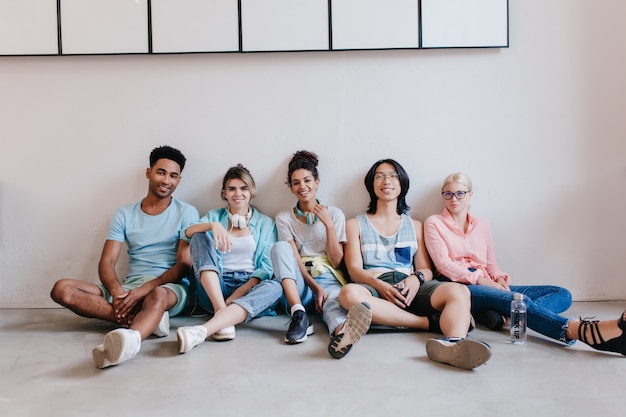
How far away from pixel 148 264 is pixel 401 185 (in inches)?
59.1

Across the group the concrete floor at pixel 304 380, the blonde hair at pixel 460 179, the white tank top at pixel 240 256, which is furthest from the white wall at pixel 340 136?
the concrete floor at pixel 304 380

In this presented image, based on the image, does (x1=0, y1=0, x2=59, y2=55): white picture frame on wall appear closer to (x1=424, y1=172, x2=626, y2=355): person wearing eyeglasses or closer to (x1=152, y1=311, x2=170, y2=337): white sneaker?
(x1=152, y1=311, x2=170, y2=337): white sneaker

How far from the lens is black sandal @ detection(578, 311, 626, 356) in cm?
231

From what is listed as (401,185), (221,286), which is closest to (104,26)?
(221,286)

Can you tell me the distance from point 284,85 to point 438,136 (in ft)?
3.21

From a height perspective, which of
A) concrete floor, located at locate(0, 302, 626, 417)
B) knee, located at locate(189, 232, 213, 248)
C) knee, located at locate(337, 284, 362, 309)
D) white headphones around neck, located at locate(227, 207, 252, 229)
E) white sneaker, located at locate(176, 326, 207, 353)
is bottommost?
concrete floor, located at locate(0, 302, 626, 417)

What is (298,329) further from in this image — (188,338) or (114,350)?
(114,350)

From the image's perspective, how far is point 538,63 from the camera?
346 centimetres

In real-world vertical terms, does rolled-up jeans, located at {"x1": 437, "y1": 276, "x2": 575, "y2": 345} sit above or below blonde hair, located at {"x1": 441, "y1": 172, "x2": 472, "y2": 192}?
below

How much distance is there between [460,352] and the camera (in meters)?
2.20

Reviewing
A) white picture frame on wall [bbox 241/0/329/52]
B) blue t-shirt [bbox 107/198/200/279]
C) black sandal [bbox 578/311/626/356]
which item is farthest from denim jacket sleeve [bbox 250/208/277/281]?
black sandal [bbox 578/311/626/356]

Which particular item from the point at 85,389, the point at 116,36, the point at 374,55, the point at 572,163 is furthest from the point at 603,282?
the point at 116,36

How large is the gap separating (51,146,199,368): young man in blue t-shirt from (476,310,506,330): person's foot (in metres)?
A: 1.53

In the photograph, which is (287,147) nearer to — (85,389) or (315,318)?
(315,318)
